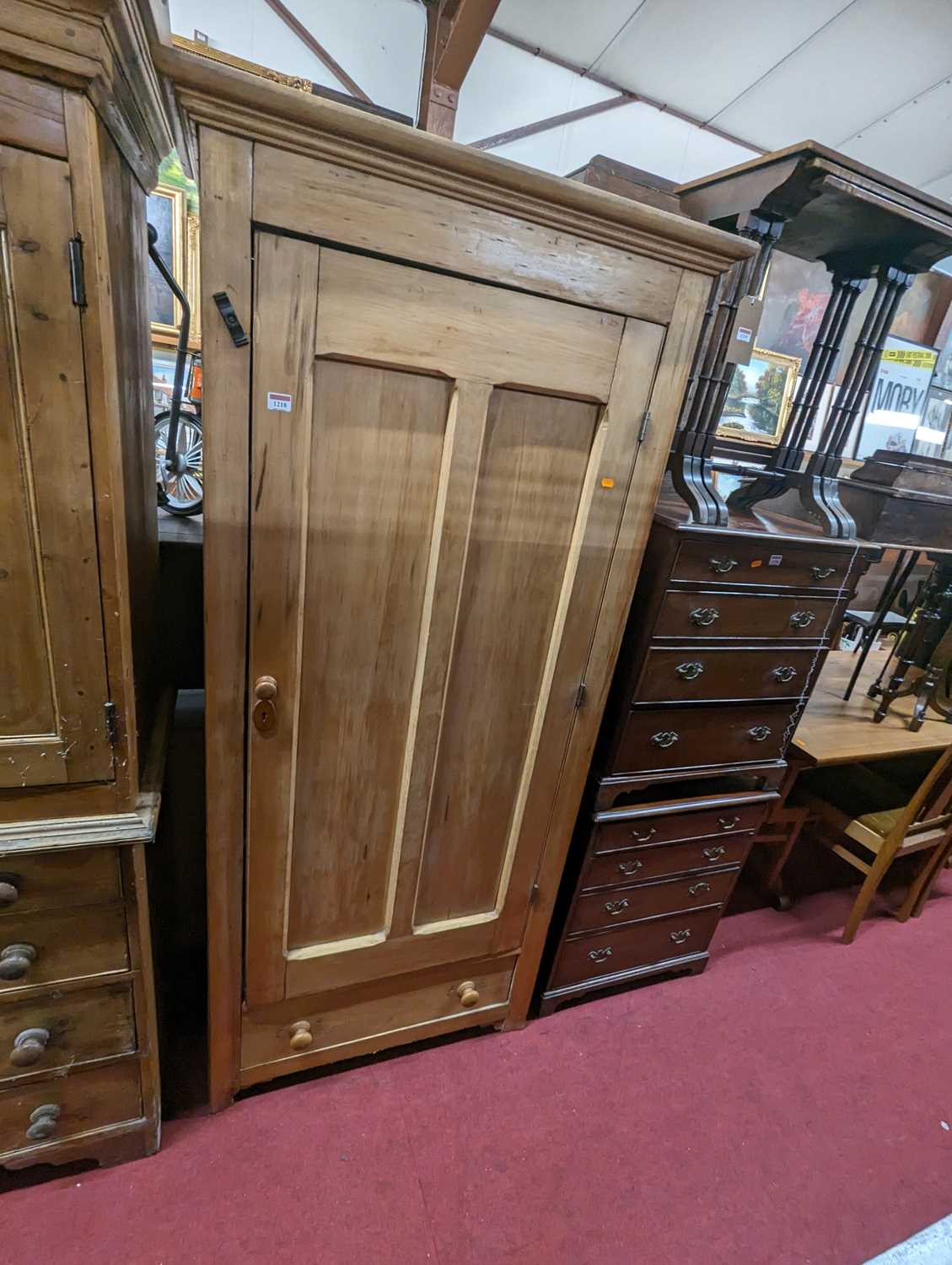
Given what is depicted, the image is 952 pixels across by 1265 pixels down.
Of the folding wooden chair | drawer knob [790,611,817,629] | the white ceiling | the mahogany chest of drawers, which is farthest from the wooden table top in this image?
the white ceiling

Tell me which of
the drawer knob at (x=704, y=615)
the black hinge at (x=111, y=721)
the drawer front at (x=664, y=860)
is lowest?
the drawer front at (x=664, y=860)

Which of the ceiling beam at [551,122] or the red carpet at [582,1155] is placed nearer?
the red carpet at [582,1155]

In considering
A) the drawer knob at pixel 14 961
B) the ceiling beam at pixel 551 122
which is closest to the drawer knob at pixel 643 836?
the drawer knob at pixel 14 961

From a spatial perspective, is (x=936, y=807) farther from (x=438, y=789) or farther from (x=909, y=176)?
(x=909, y=176)

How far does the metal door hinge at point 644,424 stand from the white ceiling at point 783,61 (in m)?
3.01

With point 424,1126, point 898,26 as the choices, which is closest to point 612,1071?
point 424,1126

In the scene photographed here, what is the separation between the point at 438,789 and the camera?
138 centimetres

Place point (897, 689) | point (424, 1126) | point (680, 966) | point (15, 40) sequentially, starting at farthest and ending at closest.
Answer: point (897, 689) < point (680, 966) < point (424, 1126) < point (15, 40)

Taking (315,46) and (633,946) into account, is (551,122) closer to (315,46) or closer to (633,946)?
(315,46)

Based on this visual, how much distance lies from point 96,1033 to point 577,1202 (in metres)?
1.14

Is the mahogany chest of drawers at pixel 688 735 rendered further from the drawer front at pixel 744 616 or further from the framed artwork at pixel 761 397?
the framed artwork at pixel 761 397

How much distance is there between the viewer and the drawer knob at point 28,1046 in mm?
1116

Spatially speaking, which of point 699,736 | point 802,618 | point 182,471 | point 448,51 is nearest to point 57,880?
point 182,471

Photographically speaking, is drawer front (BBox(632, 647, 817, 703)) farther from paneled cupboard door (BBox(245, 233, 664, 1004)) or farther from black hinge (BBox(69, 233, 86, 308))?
black hinge (BBox(69, 233, 86, 308))
